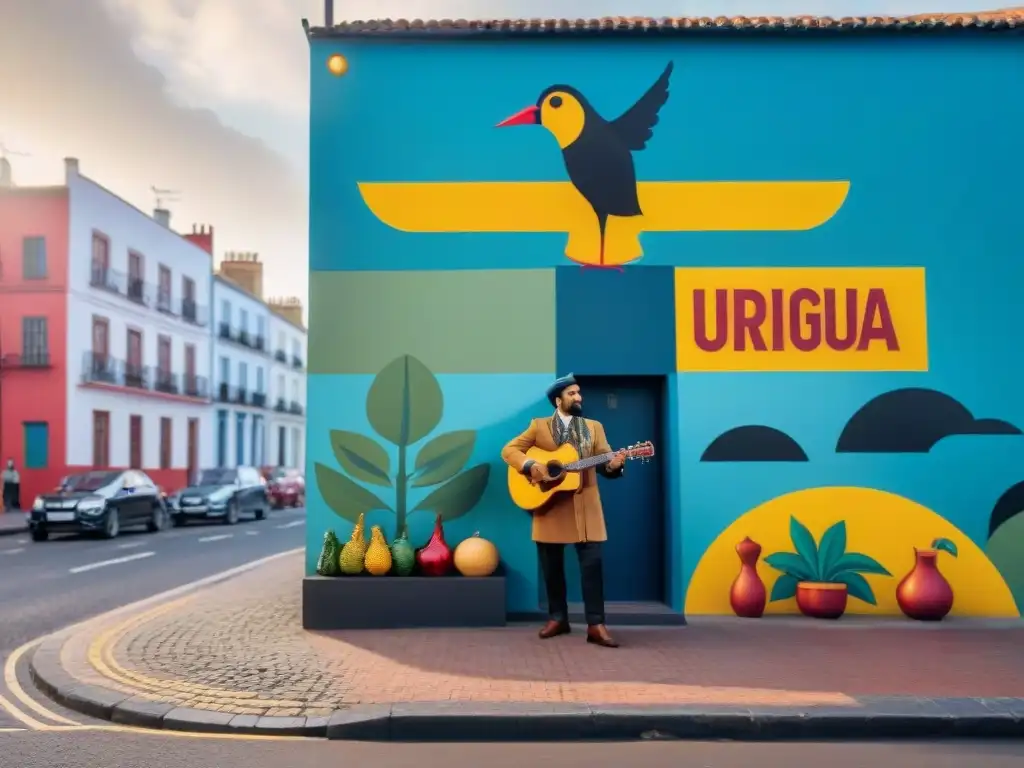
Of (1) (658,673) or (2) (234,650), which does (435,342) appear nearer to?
(2) (234,650)

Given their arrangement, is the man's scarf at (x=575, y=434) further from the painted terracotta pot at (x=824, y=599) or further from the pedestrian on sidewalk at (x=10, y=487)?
the pedestrian on sidewalk at (x=10, y=487)

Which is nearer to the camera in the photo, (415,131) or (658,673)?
(658,673)

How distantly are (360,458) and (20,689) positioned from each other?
3342mm

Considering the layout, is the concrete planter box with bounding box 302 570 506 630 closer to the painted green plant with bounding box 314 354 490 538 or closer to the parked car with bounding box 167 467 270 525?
the painted green plant with bounding box 314 354 490 538

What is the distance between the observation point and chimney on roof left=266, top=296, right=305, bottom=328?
5594 cm

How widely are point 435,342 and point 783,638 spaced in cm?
406

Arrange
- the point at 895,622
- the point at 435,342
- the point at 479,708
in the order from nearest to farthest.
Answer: the point at 479,708, the point at 895,622, the point at 435,342

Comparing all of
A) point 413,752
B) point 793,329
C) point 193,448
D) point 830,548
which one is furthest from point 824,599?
point 193,448

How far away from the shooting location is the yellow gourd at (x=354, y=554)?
26.4 ft

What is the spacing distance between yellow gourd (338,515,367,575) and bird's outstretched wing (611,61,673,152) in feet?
14.6

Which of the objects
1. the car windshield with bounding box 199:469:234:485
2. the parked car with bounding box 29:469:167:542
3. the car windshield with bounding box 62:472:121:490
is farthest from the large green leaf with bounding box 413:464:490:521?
the car windshield with bounding box 199:469:234:485

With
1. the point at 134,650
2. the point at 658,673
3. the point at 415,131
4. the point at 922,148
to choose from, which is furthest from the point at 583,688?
the point at 922,148

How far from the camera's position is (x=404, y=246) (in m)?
8.74

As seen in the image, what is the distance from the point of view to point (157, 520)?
21391 mm
